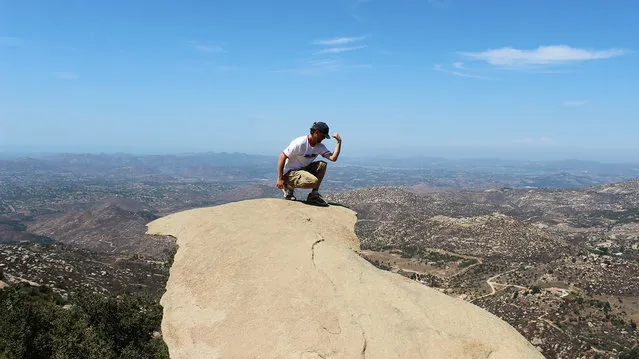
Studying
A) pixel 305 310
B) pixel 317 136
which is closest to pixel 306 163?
pixel 317 136

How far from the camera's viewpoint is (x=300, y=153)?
1247 centimetres

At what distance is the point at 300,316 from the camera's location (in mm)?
6895

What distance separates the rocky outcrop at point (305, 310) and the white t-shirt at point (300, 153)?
11.2 ft

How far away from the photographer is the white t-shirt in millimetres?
12312

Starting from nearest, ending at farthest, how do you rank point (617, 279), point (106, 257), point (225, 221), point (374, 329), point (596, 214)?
point (374, 329) < point (225, 221) < point (617, 279) < point (106, 257) < point (596, 214)

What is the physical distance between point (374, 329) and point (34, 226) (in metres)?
209

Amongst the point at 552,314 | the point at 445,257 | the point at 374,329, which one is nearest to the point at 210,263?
the point at 374,329

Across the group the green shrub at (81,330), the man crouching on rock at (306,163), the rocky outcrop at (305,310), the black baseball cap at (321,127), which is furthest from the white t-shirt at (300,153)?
the green shrub at (81,330)

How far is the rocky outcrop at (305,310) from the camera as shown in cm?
661

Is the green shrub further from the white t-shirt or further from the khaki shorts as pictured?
the white t-shirt

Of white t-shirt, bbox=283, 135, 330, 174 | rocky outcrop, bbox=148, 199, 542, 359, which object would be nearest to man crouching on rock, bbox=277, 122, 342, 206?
white t-shirt, bbox=283, 135, 330, 174

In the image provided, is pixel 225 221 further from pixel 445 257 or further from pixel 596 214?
pixel 596 214

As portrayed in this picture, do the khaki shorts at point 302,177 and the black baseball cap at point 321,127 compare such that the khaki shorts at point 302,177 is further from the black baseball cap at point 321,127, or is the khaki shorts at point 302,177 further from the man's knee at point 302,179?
the black baseball cap at point 321,127

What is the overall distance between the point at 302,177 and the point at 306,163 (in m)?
0.49
